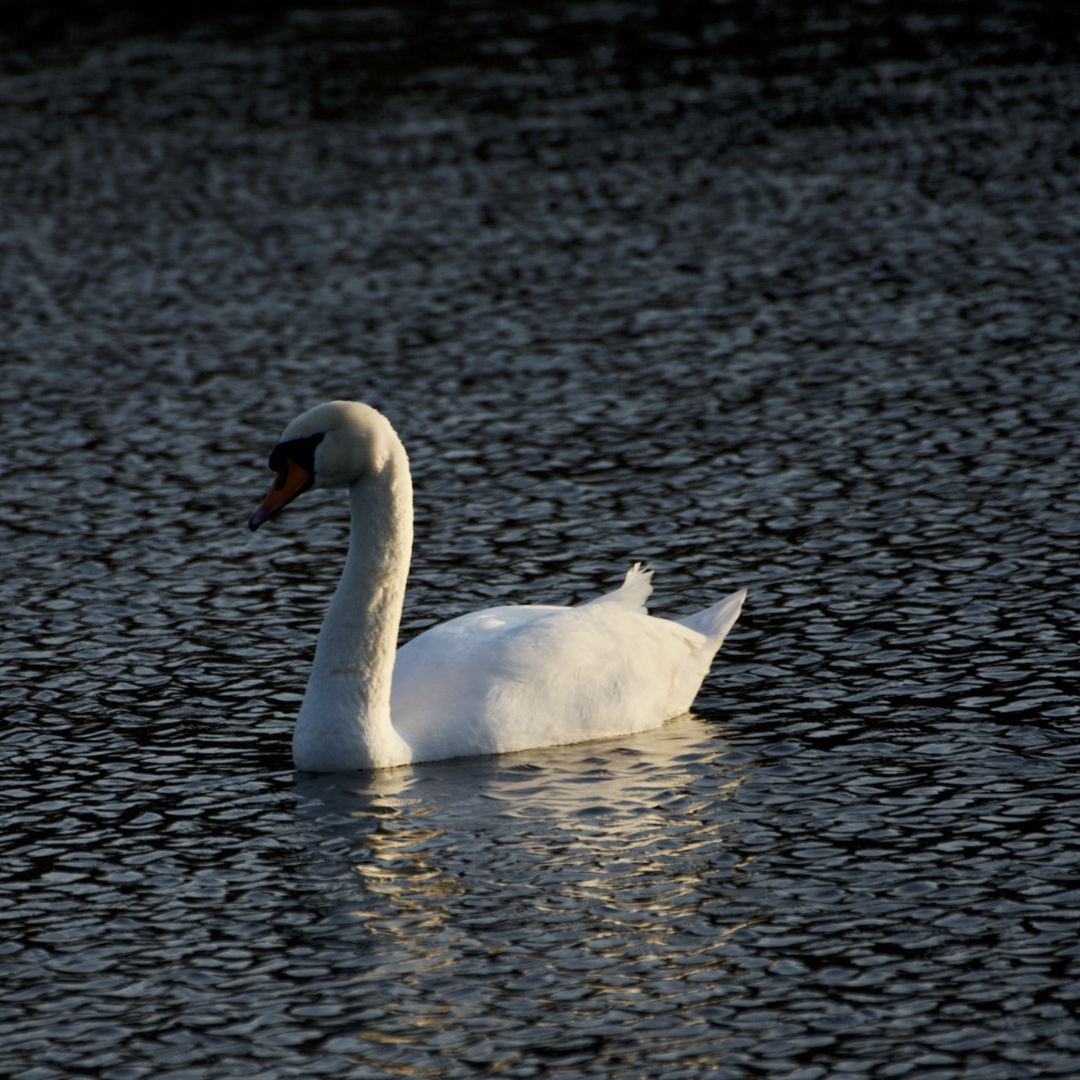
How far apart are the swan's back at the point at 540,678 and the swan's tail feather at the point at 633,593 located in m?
0.04

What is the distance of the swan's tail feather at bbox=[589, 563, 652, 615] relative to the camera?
11.5 m

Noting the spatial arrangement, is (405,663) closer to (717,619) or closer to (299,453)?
(299,453)

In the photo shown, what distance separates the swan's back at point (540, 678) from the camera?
10.5m

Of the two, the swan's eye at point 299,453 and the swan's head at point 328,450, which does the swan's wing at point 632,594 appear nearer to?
the swan's head at point 328,450

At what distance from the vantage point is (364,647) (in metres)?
10.3

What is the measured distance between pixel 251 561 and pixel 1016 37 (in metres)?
24.9

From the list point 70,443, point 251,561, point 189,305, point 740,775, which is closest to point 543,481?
point 251,561

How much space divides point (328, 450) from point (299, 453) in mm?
160

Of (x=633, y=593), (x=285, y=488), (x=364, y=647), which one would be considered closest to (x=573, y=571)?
(x=633, y=593)

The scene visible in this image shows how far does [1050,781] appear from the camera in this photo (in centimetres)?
980

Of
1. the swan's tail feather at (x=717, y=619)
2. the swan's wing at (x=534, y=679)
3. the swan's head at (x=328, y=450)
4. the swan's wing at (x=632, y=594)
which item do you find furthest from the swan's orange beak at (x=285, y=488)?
the swan's tail feather at (x=717, y=619)

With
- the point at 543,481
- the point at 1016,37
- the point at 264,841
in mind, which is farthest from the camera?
the point at 1016,37

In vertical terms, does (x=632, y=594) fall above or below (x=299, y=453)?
below

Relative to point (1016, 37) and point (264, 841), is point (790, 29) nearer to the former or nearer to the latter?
point (1016, 37)
